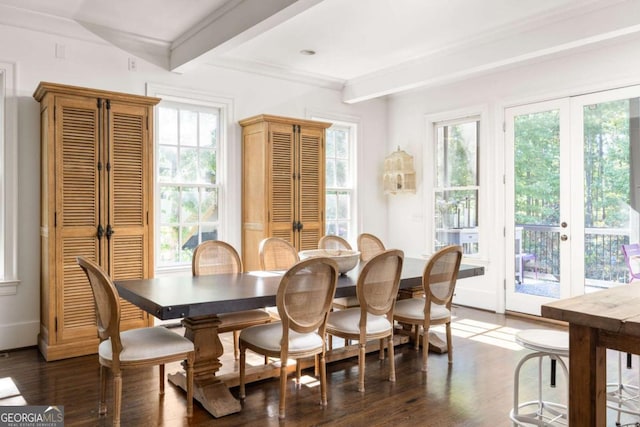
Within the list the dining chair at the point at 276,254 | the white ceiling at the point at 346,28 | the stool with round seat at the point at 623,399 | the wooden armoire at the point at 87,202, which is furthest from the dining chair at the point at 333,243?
the stool with round seat at the point at 623,399

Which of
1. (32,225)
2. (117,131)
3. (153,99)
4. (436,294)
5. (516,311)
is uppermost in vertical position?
(153,99)

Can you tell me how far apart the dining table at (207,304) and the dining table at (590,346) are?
1.53m

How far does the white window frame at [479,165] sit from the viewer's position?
5746 mm

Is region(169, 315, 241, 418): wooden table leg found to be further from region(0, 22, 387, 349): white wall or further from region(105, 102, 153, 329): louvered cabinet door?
region(0, 22, 387, 349): white wall

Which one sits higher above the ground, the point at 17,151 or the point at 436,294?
the point at 17,151

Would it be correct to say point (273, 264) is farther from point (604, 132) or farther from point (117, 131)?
point (604, 132)

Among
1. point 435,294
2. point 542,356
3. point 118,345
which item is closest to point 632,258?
point 435,294

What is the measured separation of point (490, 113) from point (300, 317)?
13.2ft

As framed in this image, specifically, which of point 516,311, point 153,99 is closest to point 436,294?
point 516,311

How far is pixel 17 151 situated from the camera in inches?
160

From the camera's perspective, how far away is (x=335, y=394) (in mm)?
3115

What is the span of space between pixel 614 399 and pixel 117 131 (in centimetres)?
413

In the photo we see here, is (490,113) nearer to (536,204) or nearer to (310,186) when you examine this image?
(536,204)

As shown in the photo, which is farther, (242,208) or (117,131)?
(242,208)
